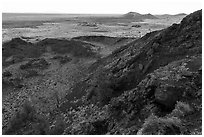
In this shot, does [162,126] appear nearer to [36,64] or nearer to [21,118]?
[21,118]

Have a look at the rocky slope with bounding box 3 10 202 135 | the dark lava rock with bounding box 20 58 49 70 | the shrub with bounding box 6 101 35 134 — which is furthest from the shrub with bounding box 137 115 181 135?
the dark lava rock with bounding box 20 58 49 70

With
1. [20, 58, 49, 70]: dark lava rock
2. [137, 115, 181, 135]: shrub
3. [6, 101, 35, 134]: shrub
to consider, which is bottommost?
[6, 101, 35, 134]: shrub

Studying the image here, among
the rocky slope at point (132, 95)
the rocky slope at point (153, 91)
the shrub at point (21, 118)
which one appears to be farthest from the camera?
the shrub at point (21, 118)

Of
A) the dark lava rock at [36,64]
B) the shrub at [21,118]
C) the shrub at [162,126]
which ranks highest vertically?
the shrub at [162,126]

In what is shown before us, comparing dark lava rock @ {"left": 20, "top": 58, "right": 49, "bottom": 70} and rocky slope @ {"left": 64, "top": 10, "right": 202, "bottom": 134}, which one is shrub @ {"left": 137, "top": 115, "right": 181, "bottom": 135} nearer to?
rocky slope @ {"left": 64, "top": 10, "right": 202, "bottom": 134}

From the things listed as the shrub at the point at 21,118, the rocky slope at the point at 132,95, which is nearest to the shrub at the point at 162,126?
the rocky slope at the point at 132,95

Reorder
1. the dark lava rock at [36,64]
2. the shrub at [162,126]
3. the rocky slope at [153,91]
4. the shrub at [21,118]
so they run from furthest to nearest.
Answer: the dark lava rock at [36,64], the shrub at [21,118], the rocky slope at [153,91], the shrub at [162,126]

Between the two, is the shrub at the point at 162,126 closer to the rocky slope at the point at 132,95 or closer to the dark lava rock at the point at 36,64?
the rocky slope at the point at 132,95

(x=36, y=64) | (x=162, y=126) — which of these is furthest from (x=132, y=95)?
(x=36, y=64)

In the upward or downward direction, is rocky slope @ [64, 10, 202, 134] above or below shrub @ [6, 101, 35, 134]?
above

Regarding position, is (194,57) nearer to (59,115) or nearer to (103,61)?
(59,115)

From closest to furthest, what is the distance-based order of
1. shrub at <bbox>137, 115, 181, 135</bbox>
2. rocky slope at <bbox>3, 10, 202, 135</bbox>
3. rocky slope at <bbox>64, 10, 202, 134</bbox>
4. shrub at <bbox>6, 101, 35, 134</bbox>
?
shrub at <bbox>137, 115, 181, 135</bbox> < rocky slope at <bbox>64, 10, 202, 134</bbox> < rocky slope at <bbox>3, 10, 202, 135</bbox> < shrub at <bbox>6, 101, 35, 134</bbox>

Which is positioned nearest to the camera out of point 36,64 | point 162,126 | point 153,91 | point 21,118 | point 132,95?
point 162,126

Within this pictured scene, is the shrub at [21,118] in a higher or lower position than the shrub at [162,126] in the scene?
lower
